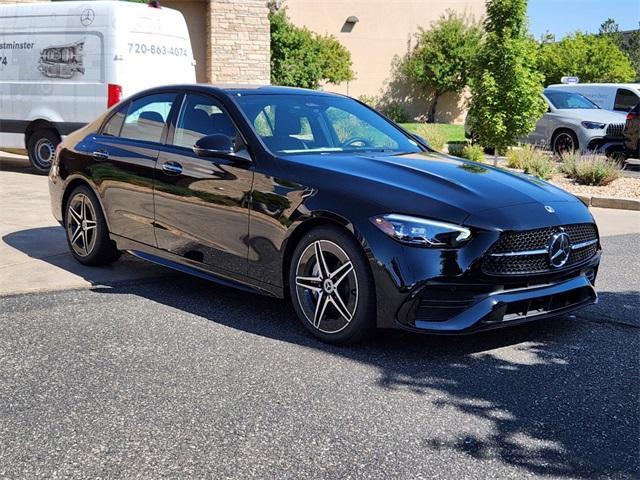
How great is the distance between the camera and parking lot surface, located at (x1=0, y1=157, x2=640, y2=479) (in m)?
3.40

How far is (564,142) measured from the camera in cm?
1738

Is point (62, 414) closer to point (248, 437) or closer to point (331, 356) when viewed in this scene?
point (248, 437)

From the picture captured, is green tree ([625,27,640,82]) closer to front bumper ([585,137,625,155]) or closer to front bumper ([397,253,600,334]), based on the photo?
front bumper ([585,137,625,155])

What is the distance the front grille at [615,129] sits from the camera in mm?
16734

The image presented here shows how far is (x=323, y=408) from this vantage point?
154 inches

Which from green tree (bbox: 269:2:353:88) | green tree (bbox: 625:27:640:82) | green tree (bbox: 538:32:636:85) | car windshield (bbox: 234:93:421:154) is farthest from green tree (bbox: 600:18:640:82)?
car windshield (bbox: 234:93:421:154)

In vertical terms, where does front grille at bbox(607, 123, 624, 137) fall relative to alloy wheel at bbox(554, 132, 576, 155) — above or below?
above

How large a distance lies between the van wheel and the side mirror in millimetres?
8529

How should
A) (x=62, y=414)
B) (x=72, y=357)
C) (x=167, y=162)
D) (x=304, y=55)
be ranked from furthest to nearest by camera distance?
(x=304, y=55)
(x=167, y=162)
(x=72, y=357)
(x=62, y=414)

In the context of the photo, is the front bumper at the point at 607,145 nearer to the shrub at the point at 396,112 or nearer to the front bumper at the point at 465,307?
the front bumper at the point at 465,307

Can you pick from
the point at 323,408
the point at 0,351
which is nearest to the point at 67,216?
the point at 0,351

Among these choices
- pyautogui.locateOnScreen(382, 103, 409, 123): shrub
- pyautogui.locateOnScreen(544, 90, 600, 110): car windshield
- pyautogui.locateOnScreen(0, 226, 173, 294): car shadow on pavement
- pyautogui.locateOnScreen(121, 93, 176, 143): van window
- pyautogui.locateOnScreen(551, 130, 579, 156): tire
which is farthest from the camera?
pyautogui.locateOnScreen(382, 103, 409, 123): shrub

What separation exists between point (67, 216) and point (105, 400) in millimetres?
3345

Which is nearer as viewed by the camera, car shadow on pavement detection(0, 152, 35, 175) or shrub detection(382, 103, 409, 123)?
car shadow on pavement detection(0, 152, 35, 175)
